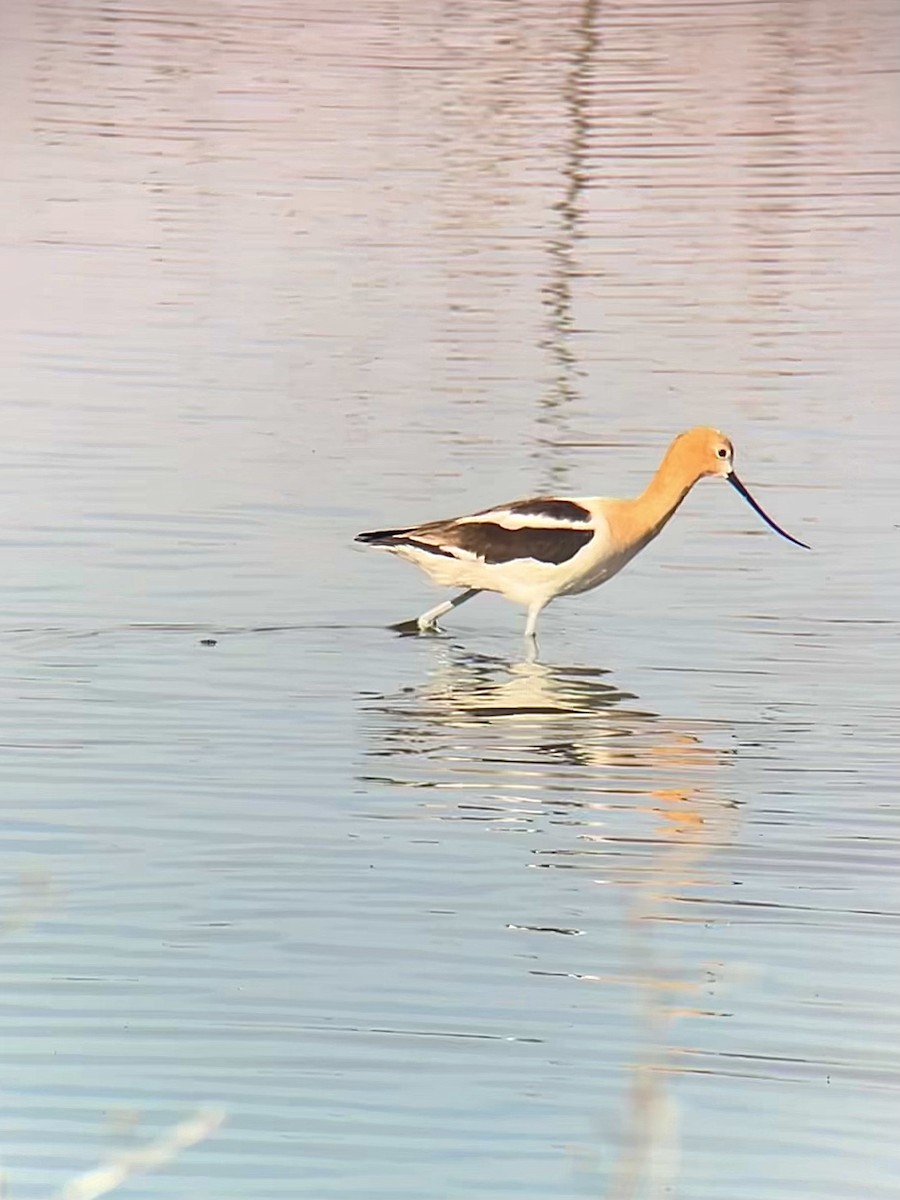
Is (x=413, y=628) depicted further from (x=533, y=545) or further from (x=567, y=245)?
(x=567, y=245)

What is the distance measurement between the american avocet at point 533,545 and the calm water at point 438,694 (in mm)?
269

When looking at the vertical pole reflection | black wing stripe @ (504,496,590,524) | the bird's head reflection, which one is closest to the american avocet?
black wing stripe @ (504,496,590,524)

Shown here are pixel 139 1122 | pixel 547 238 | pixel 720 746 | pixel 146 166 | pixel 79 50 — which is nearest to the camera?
pixel 139 1122

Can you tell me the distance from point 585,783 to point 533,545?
245 centimetres

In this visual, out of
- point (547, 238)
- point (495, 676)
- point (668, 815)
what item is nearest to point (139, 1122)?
point (668, 815)

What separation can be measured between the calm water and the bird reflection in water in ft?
0.08

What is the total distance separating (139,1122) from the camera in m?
5.74

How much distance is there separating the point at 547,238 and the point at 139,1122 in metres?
17.8

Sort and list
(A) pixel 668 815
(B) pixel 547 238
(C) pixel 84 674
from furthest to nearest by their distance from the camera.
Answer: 1. (B) pixel 547 238
2. (C) pixel 84 674
3. (A) pixel 668 815

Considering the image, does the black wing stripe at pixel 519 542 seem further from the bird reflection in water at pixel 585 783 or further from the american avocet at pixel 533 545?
the bird reflection in water at pixel 585 783

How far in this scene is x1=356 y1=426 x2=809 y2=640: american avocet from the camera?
11.5 metres

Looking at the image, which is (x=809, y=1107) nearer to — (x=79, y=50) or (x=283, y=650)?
(x=283, y=650)

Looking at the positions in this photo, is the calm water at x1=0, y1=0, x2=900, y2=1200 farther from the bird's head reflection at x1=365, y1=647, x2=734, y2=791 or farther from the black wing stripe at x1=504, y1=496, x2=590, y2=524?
the black wing stripe at x1=504, y1=496, x2=590, y2=524

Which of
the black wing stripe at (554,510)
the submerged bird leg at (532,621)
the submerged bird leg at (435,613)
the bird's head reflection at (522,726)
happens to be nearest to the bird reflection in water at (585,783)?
the bird's head reflection at (522,726)
